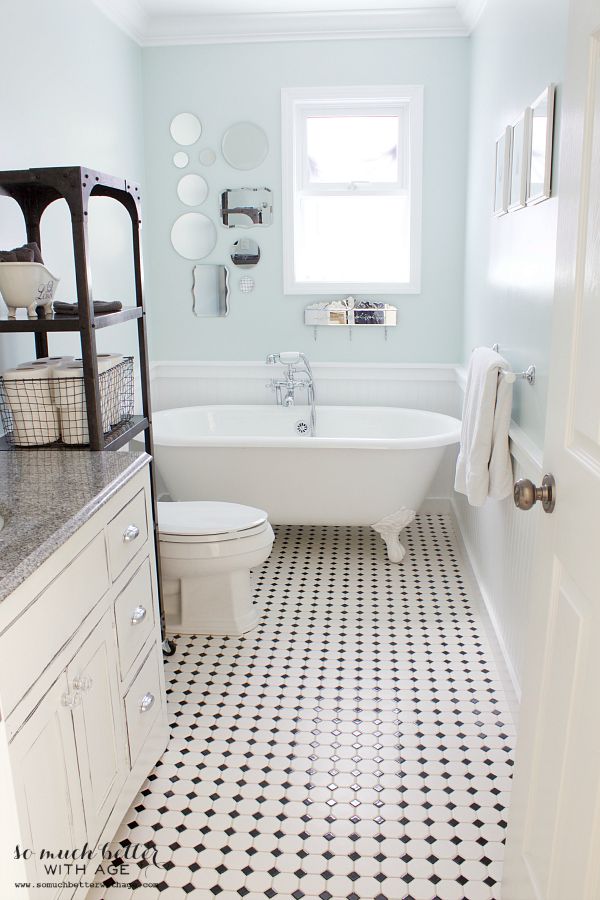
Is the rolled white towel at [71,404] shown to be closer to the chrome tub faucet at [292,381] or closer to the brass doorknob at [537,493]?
the brass doorknob at [537,493]

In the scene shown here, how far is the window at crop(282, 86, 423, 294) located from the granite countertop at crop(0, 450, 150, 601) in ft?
8.21

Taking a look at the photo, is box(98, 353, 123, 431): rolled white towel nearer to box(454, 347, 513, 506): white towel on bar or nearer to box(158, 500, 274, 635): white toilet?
box(158, 500, 274, 635): white toilet

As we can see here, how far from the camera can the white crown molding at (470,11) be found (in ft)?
11.7

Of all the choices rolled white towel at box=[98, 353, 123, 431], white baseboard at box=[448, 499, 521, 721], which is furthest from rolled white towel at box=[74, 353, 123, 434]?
white baseboard at box=[448, 499, 521, 721]

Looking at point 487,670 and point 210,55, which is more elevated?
point 210,55

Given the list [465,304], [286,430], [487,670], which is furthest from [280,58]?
[487,670]

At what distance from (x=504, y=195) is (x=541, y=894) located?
2.38m

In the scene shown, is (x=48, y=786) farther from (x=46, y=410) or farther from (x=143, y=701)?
(x=46, y=410)

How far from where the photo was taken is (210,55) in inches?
162

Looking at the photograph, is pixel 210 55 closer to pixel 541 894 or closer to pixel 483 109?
pixel 483 109

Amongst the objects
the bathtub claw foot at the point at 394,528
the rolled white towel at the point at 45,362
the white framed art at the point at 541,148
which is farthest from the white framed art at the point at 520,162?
the rolled white towel at the point at 45,362

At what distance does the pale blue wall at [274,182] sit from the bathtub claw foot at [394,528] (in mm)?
1095

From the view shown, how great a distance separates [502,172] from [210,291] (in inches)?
74.9

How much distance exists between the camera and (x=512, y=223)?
2852 millimetres
